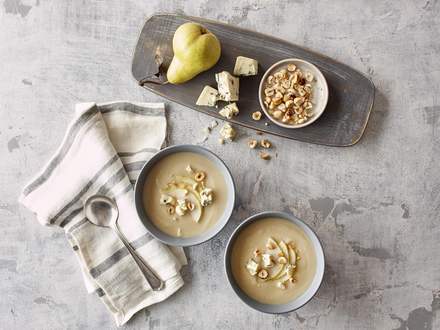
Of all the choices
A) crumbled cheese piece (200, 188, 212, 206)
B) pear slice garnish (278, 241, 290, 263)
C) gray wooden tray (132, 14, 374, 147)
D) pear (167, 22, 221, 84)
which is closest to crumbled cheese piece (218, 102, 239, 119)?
gray wooden tray (132, 14, 374, 147)

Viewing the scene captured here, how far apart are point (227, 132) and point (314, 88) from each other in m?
0.28

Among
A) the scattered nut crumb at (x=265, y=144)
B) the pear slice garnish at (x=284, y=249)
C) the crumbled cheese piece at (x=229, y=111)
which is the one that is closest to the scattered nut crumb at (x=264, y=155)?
the scattered nut crumb at (x=265, y=144)

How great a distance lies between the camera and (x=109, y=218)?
1.50m

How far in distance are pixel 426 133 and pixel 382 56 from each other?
0.84 ft

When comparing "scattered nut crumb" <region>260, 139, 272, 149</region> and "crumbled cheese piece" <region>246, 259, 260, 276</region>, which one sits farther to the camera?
"scattered nut crumb" <region>260, 139, 272, 149</region>

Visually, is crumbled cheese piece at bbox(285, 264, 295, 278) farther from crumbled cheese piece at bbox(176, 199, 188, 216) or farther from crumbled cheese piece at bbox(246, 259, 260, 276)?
crumbled cheese piece at bbox(176, 199, 188, 216)

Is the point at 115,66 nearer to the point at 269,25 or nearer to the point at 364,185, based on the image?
the point at 269,25

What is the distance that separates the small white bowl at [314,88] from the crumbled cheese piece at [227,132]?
0.36ft

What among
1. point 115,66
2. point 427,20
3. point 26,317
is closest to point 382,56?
point 427,20

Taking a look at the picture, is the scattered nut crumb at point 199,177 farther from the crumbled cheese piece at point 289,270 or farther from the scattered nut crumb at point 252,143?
the crumbled cheese piece at point 289,270

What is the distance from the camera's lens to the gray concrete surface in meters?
1.52

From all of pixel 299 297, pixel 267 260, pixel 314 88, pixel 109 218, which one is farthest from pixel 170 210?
pixel 314 88

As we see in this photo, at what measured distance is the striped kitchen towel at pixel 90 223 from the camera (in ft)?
4.89

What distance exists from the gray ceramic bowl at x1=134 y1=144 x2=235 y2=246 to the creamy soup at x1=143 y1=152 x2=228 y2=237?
0.04ft
